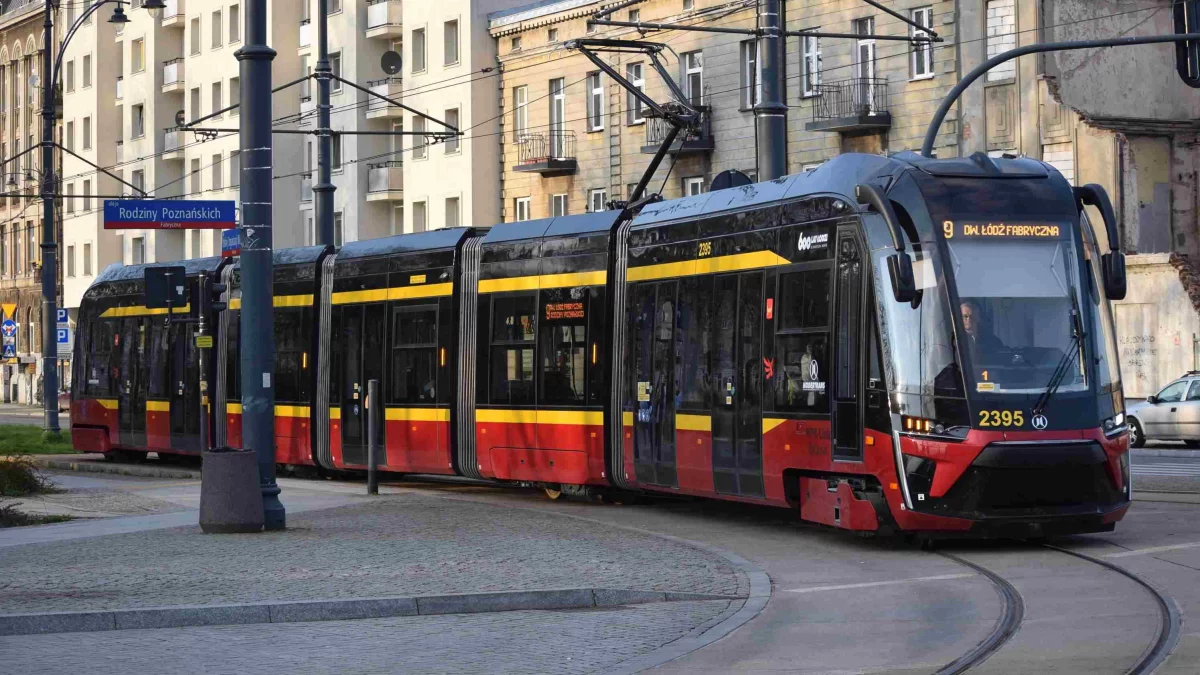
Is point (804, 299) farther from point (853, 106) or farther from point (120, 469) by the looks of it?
point (853, 106)

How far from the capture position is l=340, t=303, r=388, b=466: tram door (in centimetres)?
2428

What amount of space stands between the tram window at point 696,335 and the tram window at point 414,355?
18.0 ft

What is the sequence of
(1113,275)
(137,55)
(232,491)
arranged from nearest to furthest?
1. (1113,275)
2. (232,491)
3. (137,55)

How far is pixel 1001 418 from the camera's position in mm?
14391

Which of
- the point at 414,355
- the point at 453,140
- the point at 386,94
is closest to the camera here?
the point at 414,355

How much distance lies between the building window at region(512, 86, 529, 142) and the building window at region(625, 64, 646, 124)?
508cm

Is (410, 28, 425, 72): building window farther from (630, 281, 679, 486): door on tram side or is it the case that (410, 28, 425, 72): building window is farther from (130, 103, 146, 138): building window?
(630, 281, 679, 486): door on tram side

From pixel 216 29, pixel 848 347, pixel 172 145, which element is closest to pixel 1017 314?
pixel 848 347

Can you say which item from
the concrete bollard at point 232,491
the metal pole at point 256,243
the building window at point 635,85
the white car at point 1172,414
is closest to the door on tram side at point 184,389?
the metal pole at point 256,243

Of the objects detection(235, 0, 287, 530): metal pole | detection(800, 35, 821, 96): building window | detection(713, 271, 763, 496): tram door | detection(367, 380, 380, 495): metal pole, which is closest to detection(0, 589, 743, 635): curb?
detection(713, 271, 763, 496): tram door

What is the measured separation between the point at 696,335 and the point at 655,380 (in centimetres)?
92

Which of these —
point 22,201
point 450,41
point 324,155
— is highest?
point 450,41

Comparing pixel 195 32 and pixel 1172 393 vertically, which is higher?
pixel 195 32

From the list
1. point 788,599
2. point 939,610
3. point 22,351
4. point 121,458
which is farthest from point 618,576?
point 22,351
